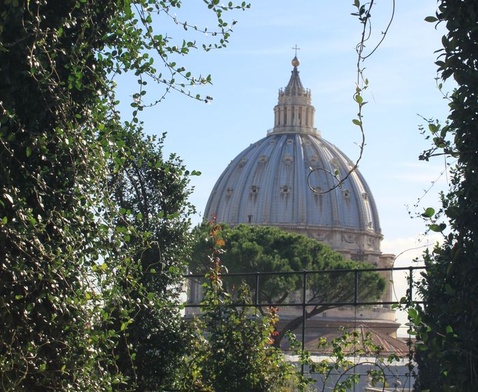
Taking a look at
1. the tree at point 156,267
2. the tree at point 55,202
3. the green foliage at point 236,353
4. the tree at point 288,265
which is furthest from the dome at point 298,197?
the tree at point 55,202

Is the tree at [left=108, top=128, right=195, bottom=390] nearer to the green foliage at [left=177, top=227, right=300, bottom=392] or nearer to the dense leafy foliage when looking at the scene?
the green foliage at [left=177, top=227, right=300, bottom=392]

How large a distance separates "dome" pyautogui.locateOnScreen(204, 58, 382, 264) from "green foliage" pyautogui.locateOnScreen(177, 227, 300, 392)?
8790cm

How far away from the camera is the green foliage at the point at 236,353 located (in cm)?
830

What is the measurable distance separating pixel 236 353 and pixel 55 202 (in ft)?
13.3

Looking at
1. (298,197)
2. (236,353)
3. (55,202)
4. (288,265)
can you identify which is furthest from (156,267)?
(298,197)

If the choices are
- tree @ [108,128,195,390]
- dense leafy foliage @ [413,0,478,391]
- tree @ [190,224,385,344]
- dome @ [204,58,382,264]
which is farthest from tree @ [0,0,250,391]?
dome @ [204,58,382,264]

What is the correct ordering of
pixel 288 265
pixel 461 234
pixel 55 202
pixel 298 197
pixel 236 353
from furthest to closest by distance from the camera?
pixel 298 197, pixel 288 265, pixel 236 353, pixel 55 202, pixel 461 234

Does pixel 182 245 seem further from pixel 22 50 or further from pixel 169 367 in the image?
pixel 22 50

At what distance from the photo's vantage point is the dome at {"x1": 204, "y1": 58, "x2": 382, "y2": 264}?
99688 mm

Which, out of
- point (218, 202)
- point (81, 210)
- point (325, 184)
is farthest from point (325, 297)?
point (81, 210)

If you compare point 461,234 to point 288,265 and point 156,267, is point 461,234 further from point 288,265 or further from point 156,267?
point 288,265

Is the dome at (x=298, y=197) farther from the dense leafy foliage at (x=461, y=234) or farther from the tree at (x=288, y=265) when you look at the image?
the dense leafy foliage at (x=461, y=234)

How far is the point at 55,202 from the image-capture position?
4520 millimetres

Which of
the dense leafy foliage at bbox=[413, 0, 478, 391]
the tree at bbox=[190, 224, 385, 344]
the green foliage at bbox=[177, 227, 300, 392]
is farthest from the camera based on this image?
the tree at bbox=[190, 224, 385, 344]
